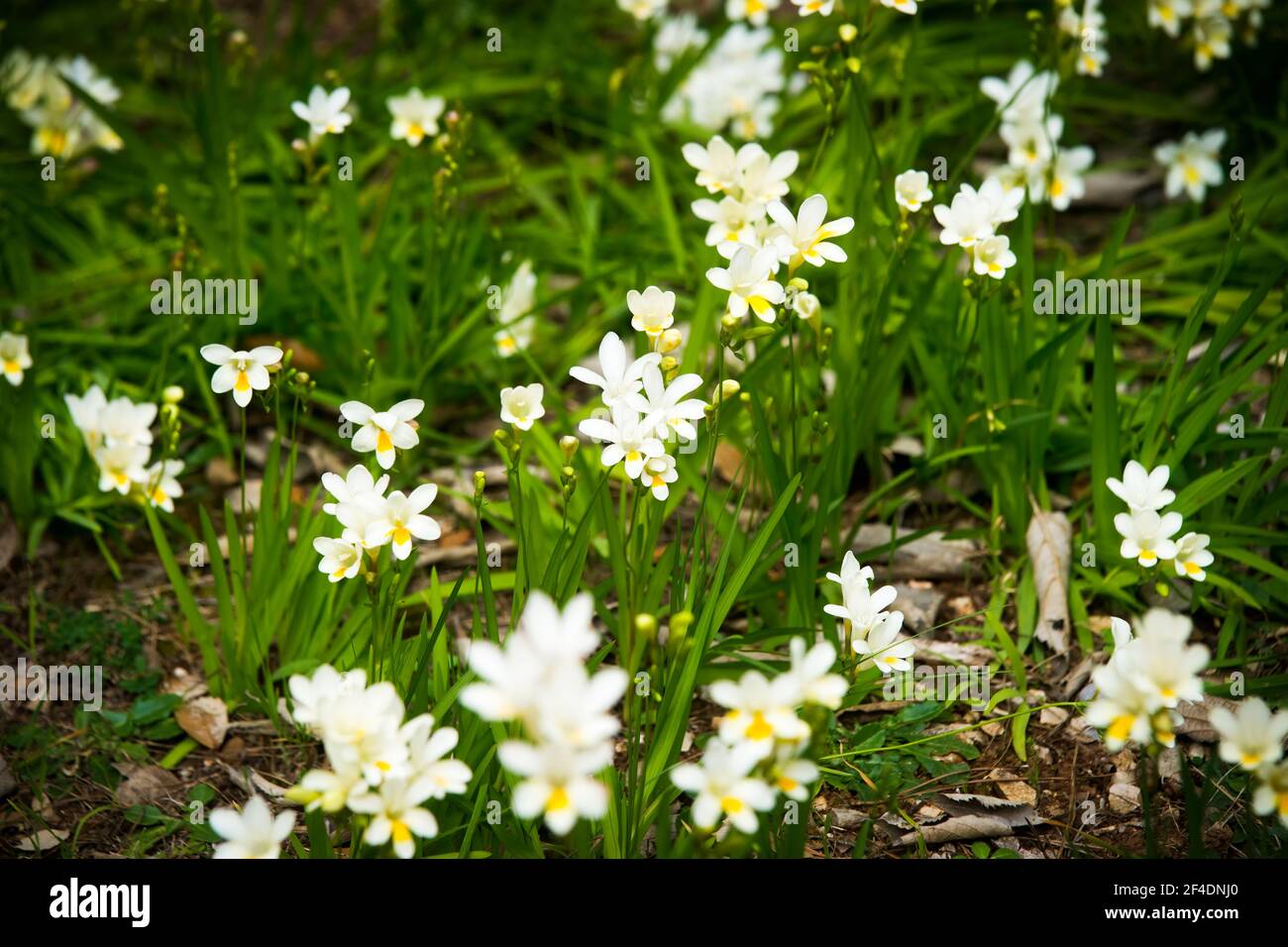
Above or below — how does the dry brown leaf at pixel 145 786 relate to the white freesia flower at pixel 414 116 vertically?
below

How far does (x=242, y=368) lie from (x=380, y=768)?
0.87 meters

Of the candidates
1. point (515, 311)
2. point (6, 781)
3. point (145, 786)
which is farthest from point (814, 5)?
point (6, 781)

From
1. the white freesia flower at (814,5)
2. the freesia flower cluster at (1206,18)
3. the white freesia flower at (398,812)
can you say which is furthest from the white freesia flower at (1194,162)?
the white freesia flower at (398,812)

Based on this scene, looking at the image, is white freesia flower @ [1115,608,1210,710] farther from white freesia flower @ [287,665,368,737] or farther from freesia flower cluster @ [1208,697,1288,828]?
white freesia flower @ [287,665,368,737]

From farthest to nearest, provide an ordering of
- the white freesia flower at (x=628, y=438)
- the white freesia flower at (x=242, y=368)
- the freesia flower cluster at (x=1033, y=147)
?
the freesia flower cluster at (x=1033, y=147) → the white freesia flower at (x=242, y=368) → the white freesia flower at (x=628, y=438)

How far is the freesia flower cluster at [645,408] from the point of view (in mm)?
1785

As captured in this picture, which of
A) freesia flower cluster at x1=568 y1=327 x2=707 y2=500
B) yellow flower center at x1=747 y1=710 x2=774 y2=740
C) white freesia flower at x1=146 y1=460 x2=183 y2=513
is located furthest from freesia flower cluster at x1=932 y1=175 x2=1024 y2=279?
white freesia flower at x1=146 y1=460 x2=183 y2=513

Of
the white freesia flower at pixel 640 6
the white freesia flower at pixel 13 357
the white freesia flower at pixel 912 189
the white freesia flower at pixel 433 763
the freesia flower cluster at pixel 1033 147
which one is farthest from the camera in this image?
the white freesia flower at pixel 640 6

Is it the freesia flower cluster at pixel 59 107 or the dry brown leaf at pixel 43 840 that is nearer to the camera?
the dry brown leaf at pixel 43 840

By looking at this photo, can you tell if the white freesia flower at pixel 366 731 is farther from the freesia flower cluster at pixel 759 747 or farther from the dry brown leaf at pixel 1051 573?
the dry brown leaf at pixel 1051 573

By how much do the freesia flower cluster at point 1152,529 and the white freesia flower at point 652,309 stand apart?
2.69ft

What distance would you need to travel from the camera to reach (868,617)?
1.89 meters

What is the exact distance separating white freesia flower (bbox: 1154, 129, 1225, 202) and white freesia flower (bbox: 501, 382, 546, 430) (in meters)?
2.16
